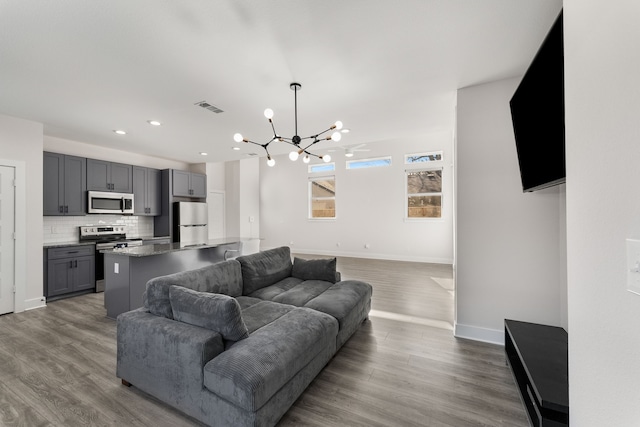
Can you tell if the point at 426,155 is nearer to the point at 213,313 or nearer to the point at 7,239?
the point at 213,313

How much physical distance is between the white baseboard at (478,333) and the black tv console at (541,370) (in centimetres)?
48

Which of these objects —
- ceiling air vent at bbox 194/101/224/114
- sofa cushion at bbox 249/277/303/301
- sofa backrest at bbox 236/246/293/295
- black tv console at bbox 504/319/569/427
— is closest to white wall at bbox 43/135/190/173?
ceiling air vent at bbox 194/101/224/114

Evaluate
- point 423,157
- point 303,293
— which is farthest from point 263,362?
point 423,157

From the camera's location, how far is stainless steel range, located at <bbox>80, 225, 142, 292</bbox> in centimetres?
480

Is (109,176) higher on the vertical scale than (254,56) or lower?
lower

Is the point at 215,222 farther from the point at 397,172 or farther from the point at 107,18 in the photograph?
the point at 107,18

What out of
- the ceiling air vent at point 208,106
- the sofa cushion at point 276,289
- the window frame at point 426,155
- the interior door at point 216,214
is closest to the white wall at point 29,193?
the ceiling air vent at point 208,106

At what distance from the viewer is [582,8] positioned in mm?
927

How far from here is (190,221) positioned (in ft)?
21.5

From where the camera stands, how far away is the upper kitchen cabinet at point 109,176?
4.99 metres

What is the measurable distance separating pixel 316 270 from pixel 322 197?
517 cm

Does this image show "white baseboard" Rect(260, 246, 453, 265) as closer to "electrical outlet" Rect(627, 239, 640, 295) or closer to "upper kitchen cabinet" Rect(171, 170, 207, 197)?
"upper kitchen cabinet" Rect(171, 170, 207, 197)

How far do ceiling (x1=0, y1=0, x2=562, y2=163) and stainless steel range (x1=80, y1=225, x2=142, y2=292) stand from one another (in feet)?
6.76

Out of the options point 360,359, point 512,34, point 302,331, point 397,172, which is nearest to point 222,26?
point 512,34
